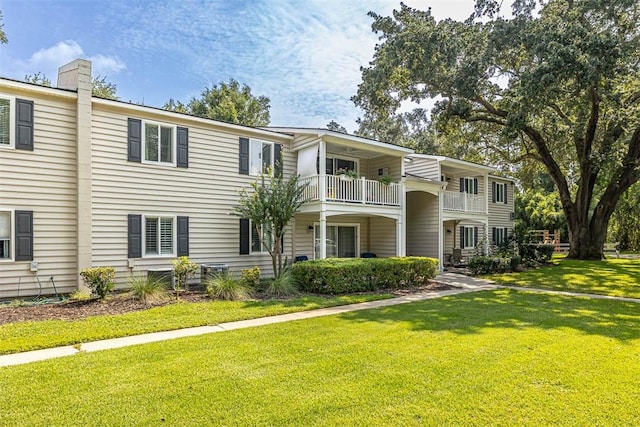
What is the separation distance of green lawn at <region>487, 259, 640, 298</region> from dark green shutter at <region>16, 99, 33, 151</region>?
15.5m

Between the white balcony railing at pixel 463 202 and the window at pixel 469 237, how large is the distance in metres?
2.36

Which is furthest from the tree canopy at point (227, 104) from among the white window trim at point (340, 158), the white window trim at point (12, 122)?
the white window trim at point (12, 122)

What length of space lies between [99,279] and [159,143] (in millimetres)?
4763

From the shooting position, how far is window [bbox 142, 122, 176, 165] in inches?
469

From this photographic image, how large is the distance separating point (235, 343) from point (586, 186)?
23.6m

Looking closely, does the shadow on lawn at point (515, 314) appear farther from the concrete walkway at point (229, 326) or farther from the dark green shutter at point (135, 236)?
the dark green shutter at point (135, 236)

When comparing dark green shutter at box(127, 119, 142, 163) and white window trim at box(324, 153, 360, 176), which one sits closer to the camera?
dark green shutter at box(127, 119, 142, 163)

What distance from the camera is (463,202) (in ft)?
63.0

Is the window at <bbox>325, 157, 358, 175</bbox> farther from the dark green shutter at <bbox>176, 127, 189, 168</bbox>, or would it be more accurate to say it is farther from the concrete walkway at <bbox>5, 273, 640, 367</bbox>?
the concrete walkway at <bbox>5, 273, 640, 367</bbox>

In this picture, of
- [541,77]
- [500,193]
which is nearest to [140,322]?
[541,77]

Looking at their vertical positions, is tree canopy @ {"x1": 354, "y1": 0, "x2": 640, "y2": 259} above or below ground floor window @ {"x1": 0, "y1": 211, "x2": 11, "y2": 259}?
above

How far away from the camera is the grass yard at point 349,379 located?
3.70 meters

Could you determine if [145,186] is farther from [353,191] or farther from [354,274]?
[353,191]

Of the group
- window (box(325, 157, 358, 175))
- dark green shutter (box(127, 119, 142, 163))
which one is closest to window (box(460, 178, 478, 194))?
window (box(325, 157, 358, 175))
